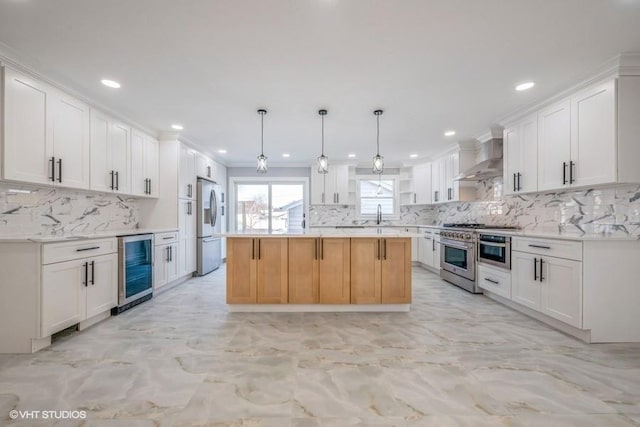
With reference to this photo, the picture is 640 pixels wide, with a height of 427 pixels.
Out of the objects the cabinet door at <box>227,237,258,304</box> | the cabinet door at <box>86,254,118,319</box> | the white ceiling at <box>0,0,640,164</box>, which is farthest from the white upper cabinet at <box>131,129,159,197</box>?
the cabinet door at <box>227,237,258,304</box>

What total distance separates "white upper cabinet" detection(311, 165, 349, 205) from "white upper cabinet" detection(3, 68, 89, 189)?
4461 mm

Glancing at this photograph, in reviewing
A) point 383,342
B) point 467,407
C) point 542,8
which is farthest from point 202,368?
point 542,8

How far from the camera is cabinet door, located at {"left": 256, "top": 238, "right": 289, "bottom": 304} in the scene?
3400 mm

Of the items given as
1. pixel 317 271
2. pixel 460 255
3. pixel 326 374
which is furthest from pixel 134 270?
pixel 460 255

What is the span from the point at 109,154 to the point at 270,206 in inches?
153

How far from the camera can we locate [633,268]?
8.38ft

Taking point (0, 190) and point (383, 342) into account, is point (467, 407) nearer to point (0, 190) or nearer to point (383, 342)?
point (383, 342)

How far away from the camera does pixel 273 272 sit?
3410 millimetres

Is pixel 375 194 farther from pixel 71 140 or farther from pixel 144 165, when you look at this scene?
pixel 71 140

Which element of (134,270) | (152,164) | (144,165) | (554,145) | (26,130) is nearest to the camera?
(26,130)

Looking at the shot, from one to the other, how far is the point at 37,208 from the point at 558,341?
533 centimetres

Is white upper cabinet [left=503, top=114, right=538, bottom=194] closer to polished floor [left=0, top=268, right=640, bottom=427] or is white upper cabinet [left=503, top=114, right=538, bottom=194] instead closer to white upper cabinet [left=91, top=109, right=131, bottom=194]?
polished floor [left=0, top=268, right=640, bottom=427]

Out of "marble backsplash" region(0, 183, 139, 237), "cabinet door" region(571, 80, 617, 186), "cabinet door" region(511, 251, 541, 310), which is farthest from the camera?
"cabinet door" region(511, 251, 541, 310)

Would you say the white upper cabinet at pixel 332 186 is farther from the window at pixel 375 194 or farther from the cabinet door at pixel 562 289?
the cabinet door at pixel 562 289
